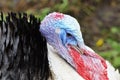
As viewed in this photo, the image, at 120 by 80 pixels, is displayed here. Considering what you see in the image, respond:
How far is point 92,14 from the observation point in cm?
429

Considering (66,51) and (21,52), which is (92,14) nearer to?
(66,51)

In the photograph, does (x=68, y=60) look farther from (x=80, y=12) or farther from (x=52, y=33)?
(x=80, y=12)

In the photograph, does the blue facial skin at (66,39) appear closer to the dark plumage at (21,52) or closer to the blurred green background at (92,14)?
the dark plumage at (21,52)

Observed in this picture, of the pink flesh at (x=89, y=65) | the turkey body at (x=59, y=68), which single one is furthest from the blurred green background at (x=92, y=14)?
the turkey body at (x=59, y=68)

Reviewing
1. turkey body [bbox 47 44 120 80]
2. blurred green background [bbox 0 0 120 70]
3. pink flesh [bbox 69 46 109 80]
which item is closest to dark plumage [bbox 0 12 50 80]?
turkey body [bbox 47 44 120 80]

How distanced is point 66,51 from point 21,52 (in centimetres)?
18

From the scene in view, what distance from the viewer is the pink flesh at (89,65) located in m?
1.73

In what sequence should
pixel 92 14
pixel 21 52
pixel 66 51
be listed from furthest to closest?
pixel 92 14 < pixel 66 51 < pixel 21 52

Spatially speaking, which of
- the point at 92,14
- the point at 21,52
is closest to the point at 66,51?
the point at 21,52

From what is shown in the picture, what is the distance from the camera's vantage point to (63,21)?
1.70 metres

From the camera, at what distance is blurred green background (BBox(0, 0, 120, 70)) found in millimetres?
3822

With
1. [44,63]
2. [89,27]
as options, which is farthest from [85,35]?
[44,63]

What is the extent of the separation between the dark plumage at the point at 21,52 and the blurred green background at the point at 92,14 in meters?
1.97

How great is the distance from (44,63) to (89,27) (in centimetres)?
248
